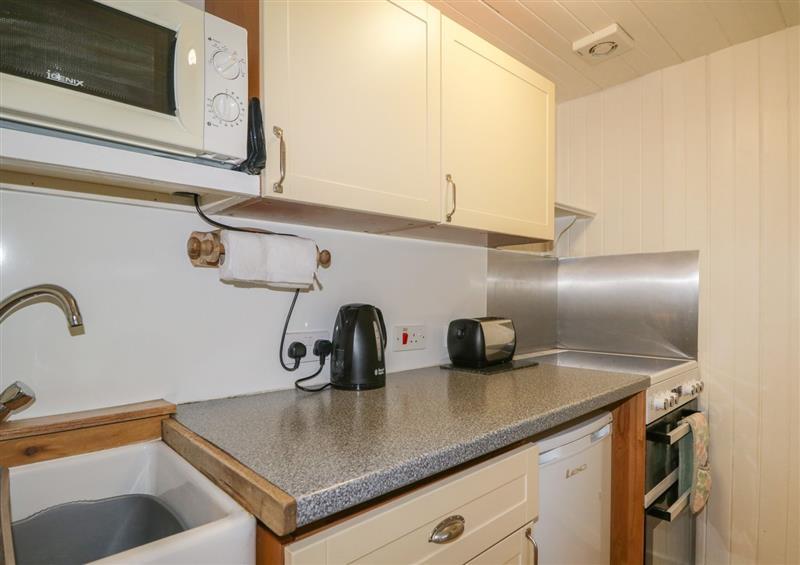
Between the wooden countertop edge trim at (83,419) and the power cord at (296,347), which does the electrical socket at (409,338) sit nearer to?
the power cord at (296,347)

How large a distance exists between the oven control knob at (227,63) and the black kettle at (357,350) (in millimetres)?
658

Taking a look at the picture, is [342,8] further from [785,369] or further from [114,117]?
[785,369]

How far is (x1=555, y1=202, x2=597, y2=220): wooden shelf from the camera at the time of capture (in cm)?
A: 200

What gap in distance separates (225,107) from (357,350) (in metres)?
0.69

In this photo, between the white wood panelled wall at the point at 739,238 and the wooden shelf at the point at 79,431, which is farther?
the white wood panelled wall at the point at 739,238

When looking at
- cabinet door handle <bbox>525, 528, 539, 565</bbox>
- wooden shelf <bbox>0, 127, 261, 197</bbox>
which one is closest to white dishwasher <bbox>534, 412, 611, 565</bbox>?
cabinet door handle <bbox>525, 528, 539, 565</bbox>

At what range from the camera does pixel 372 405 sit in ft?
3.59

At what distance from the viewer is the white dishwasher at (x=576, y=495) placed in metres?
1.13

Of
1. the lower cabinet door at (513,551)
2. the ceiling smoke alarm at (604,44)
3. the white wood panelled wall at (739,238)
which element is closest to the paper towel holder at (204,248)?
the lower cabinet door at (513,551)

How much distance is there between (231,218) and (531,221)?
3.39ft

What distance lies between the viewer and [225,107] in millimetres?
850

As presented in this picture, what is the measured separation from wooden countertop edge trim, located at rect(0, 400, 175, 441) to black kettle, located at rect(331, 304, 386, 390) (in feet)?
1.43

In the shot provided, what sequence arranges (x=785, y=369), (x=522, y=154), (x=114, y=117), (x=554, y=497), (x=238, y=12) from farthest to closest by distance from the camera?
(x=785, y=369)
(x=522, y=154)
(x=554, y=497)
(x=238, y=12)
(x=114, y=117)

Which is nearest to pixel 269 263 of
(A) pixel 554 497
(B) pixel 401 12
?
(B) pixel 401 12
